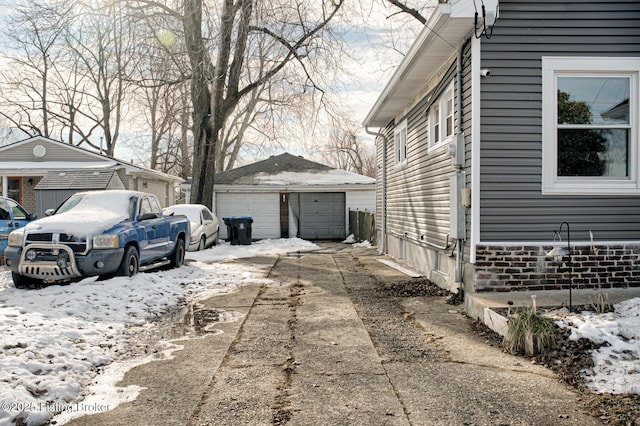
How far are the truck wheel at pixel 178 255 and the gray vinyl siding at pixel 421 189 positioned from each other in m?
5.58

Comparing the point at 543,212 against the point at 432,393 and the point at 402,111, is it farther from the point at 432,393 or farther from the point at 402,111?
the point at 402,111

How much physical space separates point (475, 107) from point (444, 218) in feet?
7.76

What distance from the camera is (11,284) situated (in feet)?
30.1

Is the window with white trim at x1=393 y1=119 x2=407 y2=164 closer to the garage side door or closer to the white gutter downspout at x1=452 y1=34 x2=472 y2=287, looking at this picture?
the white gutter downspout at x1=452 y1=34 x2=472 y2=287

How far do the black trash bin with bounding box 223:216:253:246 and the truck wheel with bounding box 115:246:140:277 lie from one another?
33.1 ft

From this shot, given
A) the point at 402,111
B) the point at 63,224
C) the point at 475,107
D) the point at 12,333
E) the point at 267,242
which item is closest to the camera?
the point at 12,333

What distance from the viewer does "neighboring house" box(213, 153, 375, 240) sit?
23.9 m

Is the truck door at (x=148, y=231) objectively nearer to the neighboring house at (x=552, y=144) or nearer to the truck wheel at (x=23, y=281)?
the truck wheel at (x=23, y=281)

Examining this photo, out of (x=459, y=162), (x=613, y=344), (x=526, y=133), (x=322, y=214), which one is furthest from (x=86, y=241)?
(x=322, y=214)

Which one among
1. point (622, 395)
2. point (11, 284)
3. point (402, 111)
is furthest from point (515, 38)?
point (11, 284)

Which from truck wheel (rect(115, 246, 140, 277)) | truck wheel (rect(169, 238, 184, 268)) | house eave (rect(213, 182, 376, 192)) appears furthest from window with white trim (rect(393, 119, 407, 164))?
house eave (rect(213, 182, 376, 192))

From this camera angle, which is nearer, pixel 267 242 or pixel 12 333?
pixel 12 333

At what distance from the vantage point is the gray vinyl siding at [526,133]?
7426mm

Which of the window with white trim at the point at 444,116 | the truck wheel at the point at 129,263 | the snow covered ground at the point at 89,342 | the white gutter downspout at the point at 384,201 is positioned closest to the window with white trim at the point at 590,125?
the window with white trim at the point at 444,116
